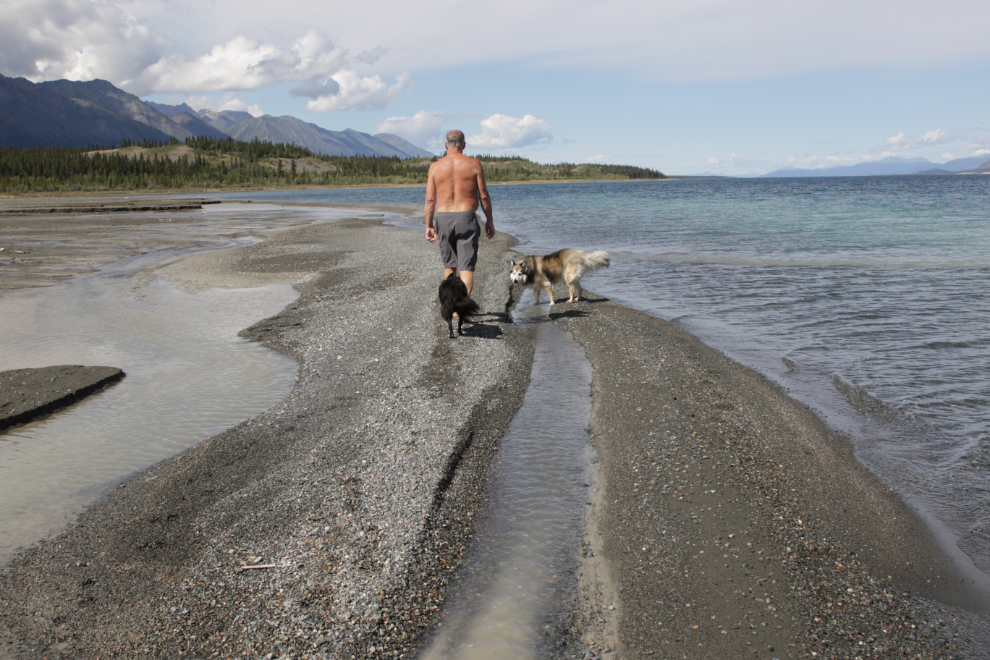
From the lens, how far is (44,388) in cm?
661

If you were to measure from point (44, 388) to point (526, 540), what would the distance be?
6.12m

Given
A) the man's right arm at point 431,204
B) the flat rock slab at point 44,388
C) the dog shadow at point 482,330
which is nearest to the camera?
the flat rock slab at point 44,388

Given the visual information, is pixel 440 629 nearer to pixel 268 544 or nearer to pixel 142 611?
pixel 268 544

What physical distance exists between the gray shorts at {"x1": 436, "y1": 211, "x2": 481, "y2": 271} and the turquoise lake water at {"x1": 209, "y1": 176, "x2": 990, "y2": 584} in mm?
4258

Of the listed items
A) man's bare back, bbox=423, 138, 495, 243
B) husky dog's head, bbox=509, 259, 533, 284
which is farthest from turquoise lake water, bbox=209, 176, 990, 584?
man's bare back, bbox=423, 138, 495, 243

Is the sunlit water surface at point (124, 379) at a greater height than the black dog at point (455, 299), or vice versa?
the black dog at point (455, 299)

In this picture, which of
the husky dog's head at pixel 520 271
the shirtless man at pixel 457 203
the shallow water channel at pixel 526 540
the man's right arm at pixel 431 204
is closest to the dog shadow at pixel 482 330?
the shirtless man at pixel 457 203

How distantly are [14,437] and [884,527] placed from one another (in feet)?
25.4

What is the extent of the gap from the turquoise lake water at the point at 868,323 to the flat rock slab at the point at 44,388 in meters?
8.39

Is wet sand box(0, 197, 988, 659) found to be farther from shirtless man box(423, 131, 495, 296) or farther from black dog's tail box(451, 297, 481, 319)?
shirtless man box(423, 131, 495, 296)

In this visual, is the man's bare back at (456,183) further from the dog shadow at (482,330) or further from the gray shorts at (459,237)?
the dog shadow at (482,330)

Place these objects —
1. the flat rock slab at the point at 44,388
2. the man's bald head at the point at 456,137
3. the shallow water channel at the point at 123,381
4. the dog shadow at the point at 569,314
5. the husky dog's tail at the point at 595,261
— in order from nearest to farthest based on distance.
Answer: the shallow water channel at the point at 123,381
the flat rock slab at the point at 44,388
the man's bald head at the point at 456,137
the dog shadow at the point at 569,314
the husky dog's tail at the point at 595,261

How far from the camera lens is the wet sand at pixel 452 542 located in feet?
9.88

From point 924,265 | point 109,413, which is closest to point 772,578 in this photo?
point 109,413
